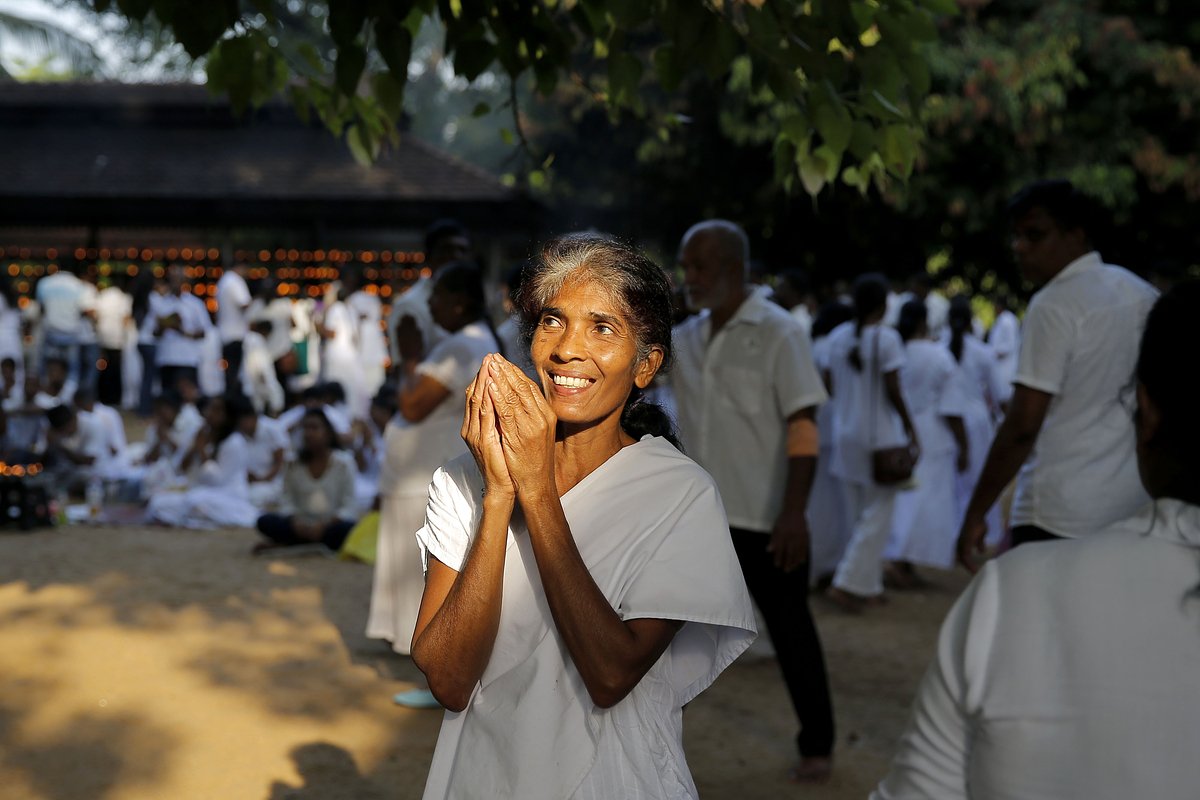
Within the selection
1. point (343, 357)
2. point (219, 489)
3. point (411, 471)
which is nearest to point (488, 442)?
point (411, 471)

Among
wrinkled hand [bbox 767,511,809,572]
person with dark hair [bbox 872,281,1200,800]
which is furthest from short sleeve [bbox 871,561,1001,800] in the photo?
wrinkled hand [bbox 767,511,809,572]

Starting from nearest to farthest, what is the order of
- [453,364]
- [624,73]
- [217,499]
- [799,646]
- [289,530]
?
[624,73] < [799,646] < [453,364] < [289,530] < [217,499]

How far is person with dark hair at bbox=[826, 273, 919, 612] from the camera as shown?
7.77 metres

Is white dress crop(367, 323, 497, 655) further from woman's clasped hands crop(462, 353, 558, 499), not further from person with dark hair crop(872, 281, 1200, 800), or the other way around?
person with dark hair crop(872, 281, 1200, 800)

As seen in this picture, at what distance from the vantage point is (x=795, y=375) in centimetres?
493

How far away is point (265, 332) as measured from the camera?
16.6 m

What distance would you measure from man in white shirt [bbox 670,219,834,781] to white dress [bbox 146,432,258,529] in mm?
6864

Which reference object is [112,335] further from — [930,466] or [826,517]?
[930,466]

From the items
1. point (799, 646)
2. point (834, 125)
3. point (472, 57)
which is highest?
point (472, 57)

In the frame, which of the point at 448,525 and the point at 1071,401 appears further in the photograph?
the point at 1071,401

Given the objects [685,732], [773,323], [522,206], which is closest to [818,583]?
[685,732]

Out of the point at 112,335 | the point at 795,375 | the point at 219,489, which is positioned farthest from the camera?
the point at 112,335

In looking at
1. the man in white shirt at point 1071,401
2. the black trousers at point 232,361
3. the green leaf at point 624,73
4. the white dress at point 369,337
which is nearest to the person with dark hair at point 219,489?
the white dress at point 369,337

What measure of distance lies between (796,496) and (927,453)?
14.6ft
